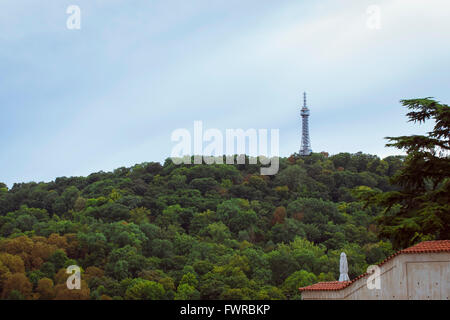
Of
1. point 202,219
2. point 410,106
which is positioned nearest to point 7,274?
point 202,219

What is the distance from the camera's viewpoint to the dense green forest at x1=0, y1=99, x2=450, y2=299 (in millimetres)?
78438

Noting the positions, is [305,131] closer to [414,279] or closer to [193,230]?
[193,230]

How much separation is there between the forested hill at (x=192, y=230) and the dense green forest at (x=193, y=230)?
0.17m

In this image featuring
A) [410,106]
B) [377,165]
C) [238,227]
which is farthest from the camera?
[377,165]

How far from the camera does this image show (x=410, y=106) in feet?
91.0

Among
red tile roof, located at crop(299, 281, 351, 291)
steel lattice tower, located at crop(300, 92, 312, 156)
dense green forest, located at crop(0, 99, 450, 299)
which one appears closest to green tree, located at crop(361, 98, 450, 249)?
red tile roof, located at crop(299, 281, 351, 291)

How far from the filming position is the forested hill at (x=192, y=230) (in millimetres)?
78500

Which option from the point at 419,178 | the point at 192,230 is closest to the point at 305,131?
the point at 192,230

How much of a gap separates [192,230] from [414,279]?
83.9 m

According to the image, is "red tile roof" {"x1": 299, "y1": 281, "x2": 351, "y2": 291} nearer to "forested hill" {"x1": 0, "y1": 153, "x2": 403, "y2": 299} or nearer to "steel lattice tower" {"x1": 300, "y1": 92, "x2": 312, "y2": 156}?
"forested hill" {"x1": 0, "y1": 153, "x2": 403, "y2": 299}

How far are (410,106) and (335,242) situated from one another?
216 feet

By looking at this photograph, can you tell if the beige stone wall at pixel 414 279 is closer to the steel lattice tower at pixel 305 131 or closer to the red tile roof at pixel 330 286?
the red tile roof at pixel 330 286

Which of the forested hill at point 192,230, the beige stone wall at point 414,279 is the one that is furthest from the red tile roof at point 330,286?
the forested hill at point 192,230
